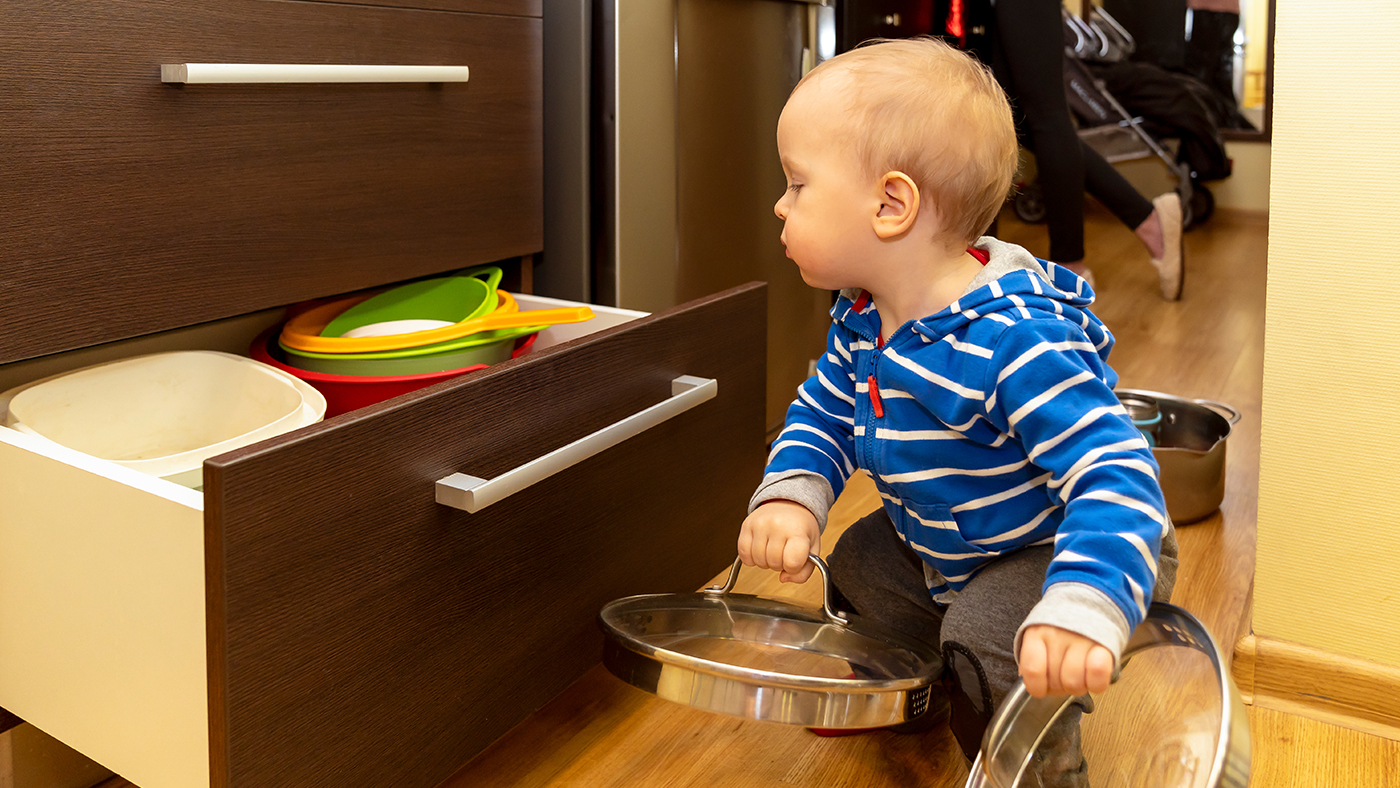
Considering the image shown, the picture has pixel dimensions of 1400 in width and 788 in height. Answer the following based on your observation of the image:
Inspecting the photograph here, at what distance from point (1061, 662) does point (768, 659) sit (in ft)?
0.78

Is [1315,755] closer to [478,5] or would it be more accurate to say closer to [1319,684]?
[1319,684]

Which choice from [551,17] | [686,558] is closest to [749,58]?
[551,17]

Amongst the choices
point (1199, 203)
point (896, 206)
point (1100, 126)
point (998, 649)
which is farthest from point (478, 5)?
point (1199, 203)

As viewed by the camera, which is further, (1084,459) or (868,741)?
(868,741)

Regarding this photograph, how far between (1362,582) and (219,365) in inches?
36.9

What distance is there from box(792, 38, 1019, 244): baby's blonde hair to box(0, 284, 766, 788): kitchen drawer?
0.24 m

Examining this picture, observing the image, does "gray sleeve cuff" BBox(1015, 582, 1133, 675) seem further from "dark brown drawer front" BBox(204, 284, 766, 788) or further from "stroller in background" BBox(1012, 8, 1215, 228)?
"stroller in background" BBox(1012, 8, 1215, 228)

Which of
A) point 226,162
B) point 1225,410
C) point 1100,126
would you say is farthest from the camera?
point 1100,126

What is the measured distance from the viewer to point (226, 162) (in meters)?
0.81

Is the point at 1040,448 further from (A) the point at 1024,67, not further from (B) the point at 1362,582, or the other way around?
(A) the point at 1024,67

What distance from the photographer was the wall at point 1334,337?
84cm

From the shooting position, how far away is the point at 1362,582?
0.92 metres

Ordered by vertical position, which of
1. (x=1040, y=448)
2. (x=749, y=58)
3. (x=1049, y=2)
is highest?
(x=1049, y=2)

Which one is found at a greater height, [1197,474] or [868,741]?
[1197,474]
